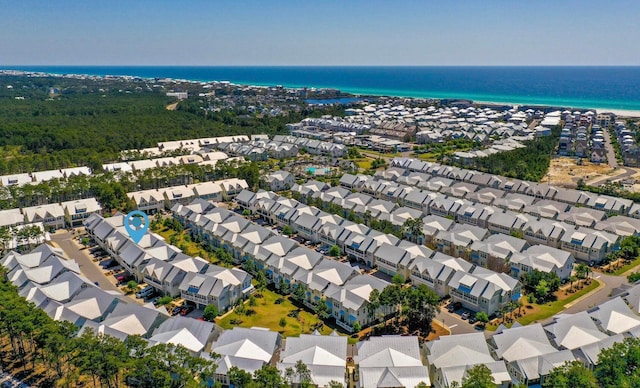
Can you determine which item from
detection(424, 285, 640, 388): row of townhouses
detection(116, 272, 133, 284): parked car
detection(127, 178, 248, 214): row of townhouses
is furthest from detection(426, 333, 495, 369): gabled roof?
detection(127, 178, 248, 214): row of townhouses

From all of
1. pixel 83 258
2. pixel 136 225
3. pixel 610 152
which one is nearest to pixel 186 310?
pixel 136 225

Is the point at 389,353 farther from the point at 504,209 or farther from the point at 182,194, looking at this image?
the point at 182,194

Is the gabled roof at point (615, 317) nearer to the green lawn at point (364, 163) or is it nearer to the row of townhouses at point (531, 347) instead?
the row of townhouses at point (531, 347)

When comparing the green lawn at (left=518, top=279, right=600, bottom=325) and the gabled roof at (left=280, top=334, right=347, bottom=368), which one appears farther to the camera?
the green lawn at (left=518, top=279, right=600, bottom=325)

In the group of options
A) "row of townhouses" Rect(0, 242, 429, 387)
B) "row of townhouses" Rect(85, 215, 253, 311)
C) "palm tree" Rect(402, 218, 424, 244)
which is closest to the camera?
"row of townhouses" Rect(0, 242, 429, 387)

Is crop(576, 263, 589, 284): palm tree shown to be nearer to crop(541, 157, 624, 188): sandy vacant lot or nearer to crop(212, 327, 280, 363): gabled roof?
crop(212, 327, 280, 363): gabled roof

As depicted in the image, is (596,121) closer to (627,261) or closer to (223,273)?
(627,261)
